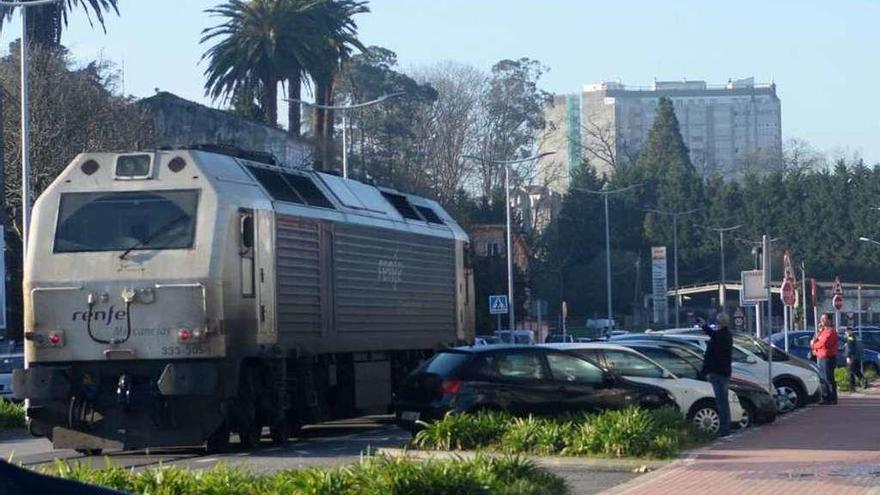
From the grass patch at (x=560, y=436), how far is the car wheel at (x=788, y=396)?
1007 cm

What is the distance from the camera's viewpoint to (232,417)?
2047cm

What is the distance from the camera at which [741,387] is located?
2431cm

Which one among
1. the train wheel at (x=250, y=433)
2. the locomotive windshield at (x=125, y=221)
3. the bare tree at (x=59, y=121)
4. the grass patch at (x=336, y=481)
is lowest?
the train wheel at (x=250, y=433)

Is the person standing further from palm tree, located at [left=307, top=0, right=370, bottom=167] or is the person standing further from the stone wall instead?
the stone wall

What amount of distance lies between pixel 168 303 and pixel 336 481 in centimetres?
743

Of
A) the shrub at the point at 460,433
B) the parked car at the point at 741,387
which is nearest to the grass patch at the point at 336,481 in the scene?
the shrub at the point at 460,433

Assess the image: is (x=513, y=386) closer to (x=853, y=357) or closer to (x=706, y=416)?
(x=706, y=416)

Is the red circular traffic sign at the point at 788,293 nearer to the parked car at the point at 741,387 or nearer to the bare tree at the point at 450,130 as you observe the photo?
the parked car at the point at 741,387

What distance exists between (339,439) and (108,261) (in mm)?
4953

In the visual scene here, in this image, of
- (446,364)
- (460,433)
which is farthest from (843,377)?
(460,433)

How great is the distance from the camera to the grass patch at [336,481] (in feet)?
42.3

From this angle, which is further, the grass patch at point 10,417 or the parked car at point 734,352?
the parked car at point 734,352

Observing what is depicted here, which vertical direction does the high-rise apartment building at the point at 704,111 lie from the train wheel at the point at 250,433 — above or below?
above

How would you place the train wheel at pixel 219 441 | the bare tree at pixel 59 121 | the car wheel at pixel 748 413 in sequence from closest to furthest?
the train wheel at pixel 219 441
the car wheel at pixel 748 413
the bare tree at pixel 59 121
